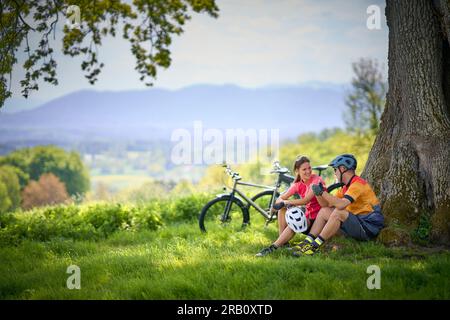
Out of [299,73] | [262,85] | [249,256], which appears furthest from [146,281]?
[262,85]

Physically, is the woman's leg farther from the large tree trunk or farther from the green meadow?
the large tree trunk

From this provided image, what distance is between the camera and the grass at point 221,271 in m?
5.02

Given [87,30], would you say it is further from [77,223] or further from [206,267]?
[206,267]

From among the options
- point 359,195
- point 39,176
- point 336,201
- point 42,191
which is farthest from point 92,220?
point 39,176

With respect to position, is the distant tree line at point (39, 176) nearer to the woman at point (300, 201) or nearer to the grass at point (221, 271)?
the grass at point (221, 271)

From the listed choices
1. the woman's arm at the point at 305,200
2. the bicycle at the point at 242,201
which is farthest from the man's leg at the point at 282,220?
the bicycle at the point at 242,201

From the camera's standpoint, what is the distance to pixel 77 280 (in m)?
5.62

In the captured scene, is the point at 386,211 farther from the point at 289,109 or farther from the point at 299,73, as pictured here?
the point at 289,109

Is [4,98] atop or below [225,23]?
below

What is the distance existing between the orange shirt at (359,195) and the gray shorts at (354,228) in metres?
0.17

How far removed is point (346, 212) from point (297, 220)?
0.66 m

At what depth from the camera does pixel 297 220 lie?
6.48 m
